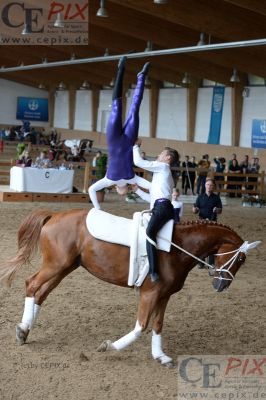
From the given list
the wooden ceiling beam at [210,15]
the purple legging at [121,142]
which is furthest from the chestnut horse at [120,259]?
the wooden ceiling beam at [210,15]

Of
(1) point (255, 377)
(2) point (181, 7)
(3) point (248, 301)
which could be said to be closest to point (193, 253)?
(1) point (255, 377)

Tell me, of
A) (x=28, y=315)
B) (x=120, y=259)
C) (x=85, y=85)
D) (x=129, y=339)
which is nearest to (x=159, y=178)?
(x=120, y=259)

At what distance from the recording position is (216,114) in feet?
83.3

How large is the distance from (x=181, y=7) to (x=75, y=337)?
11.2 metres

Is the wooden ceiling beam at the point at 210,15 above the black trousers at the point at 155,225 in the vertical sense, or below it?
above

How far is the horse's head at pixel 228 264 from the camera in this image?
15.5 feet

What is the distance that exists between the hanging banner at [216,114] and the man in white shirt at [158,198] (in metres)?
20.8

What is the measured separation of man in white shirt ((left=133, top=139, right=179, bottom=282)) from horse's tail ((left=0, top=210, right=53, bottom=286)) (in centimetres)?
105

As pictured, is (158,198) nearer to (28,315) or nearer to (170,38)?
(28,315)

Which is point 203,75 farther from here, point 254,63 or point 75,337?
point 75,337

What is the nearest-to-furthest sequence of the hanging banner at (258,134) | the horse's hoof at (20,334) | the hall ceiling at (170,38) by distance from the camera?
the horse's hoof at (20,334) → the hall ceiling at (170,38) → the hanging banner at (258,134)

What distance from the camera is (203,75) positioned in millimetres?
23781

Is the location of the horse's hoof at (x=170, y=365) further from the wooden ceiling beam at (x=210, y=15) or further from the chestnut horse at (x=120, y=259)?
the wooden ceiling beam at (x=210, y=15)

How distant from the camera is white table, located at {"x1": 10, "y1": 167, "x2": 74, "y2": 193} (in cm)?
1441
